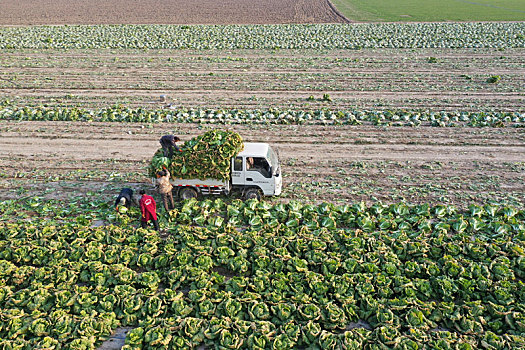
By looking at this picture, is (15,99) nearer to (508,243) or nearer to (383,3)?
(508,243)

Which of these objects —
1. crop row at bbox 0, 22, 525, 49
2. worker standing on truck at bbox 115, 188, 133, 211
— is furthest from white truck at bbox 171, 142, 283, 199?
crop row at bbox 0, 22, 525, 49

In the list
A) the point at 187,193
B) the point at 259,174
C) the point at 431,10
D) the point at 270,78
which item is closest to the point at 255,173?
the point at 259,174

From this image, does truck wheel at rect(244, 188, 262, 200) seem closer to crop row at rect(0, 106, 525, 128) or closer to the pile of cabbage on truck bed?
the pile of cabbage on truck bed

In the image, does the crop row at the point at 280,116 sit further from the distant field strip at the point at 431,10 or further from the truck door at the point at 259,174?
the distant field strip at the point at 431,10

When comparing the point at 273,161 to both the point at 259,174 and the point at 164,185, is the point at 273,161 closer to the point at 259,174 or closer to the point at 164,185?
the point at 259,174

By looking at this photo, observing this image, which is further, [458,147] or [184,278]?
[458,147]

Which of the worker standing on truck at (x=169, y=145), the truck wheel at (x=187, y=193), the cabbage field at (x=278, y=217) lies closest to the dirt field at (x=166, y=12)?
the cabbage field at (x=278, y=217)

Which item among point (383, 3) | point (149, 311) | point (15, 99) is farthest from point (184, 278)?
point (383, 3)
